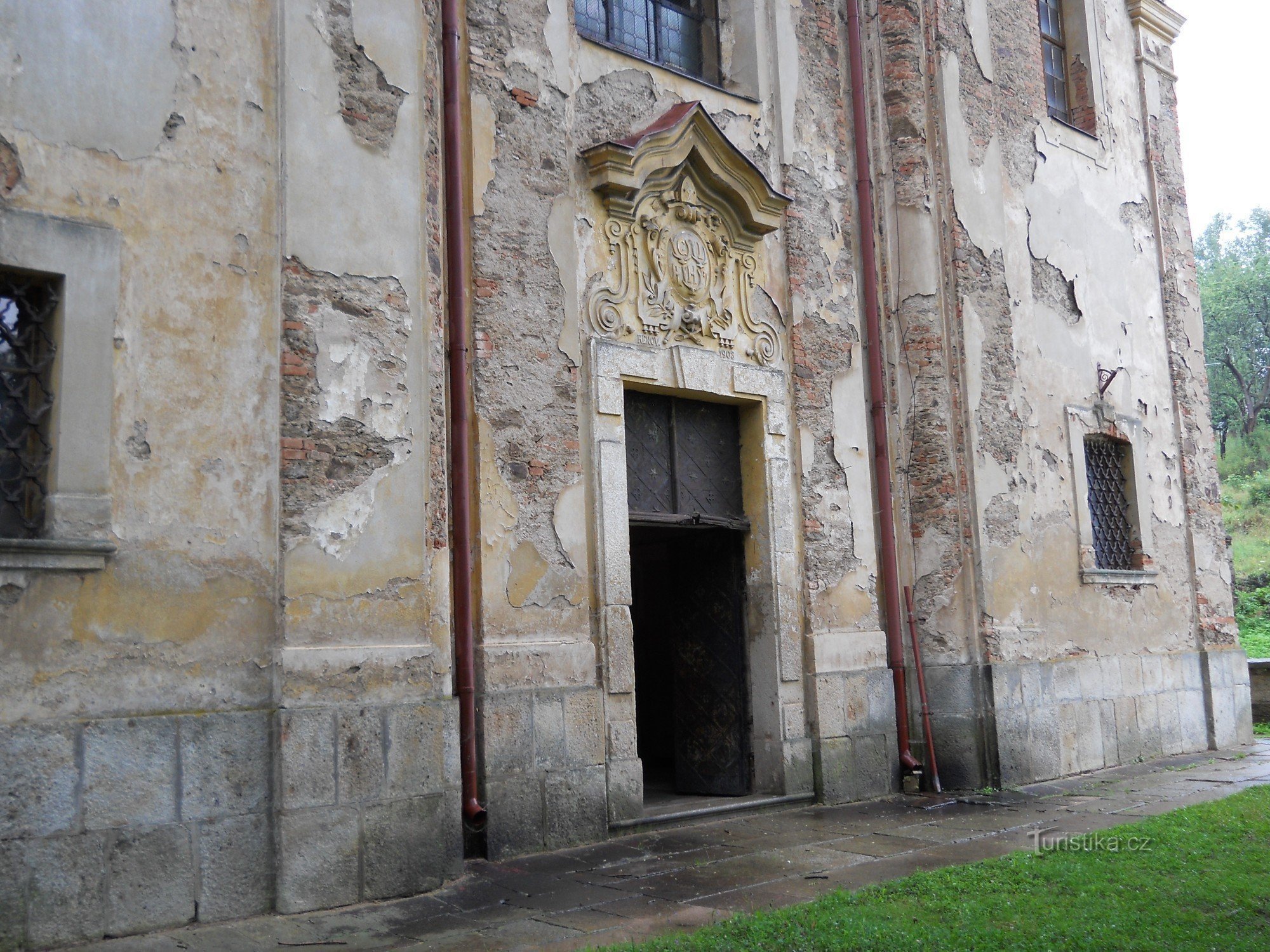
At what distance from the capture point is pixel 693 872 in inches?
259

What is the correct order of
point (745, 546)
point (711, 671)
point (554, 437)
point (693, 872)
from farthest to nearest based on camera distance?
point (711, 671), point (745, 546), point (554, 437), point (693, 872)

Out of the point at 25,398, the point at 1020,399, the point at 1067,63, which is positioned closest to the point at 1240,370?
the point at 1067,63

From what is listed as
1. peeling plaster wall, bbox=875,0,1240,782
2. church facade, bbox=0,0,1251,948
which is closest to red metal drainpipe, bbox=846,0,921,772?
church facade, bbox=0,0,1251,948

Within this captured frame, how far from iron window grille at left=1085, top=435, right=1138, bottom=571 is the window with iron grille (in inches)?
216

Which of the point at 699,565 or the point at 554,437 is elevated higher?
the point at 554,437

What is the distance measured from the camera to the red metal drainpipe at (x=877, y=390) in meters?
9.74

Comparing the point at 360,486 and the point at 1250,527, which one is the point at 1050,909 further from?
the point at 1250,527

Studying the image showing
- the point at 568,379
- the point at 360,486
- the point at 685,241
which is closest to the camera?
the point at 360,486

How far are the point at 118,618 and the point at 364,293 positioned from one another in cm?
218

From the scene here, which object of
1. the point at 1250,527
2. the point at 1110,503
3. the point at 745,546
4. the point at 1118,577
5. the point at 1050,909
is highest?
the point at 1250,527

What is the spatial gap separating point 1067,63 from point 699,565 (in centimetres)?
760

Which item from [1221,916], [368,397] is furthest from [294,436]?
[1221,916]

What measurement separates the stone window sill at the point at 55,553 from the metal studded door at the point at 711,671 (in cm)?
496

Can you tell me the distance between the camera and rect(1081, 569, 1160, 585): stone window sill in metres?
11.2
